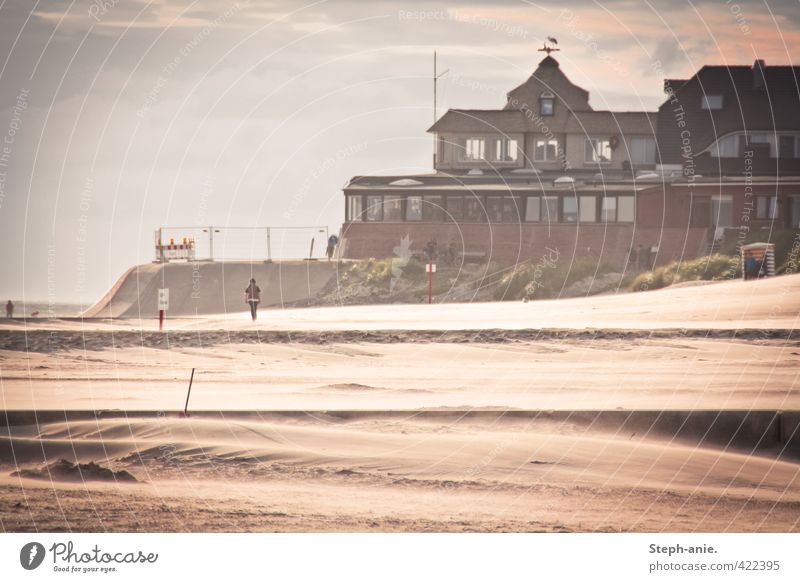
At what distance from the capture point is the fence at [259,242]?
4459cm

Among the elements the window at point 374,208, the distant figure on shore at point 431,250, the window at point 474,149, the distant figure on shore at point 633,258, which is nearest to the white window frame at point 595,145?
the window at point 474,149

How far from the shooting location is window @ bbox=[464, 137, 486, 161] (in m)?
50.7

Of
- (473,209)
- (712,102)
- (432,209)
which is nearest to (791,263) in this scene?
(712,102)

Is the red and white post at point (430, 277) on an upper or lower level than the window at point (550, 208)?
lower

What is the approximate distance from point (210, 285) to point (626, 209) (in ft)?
52.2

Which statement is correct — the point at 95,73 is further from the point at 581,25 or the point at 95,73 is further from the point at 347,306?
the point at 347,306

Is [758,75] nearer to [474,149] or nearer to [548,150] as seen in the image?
[548,150]

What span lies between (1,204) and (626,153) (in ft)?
111

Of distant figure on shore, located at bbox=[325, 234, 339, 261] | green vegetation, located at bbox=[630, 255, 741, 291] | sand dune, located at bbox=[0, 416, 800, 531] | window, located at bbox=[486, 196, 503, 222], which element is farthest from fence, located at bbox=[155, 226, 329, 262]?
sand dune, located at bbox=[0, 416, 800, 531]

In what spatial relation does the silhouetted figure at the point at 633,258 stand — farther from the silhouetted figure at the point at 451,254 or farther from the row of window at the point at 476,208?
the silhouetted figure at the point at 451,254

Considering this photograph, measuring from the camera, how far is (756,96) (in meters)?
45.7

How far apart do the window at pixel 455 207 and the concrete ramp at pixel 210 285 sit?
18.5ft

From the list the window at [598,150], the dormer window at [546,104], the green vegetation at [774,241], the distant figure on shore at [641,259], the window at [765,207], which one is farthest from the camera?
the dormer window at [546,104]

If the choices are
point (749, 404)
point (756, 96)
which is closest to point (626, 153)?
point (756, 96)
